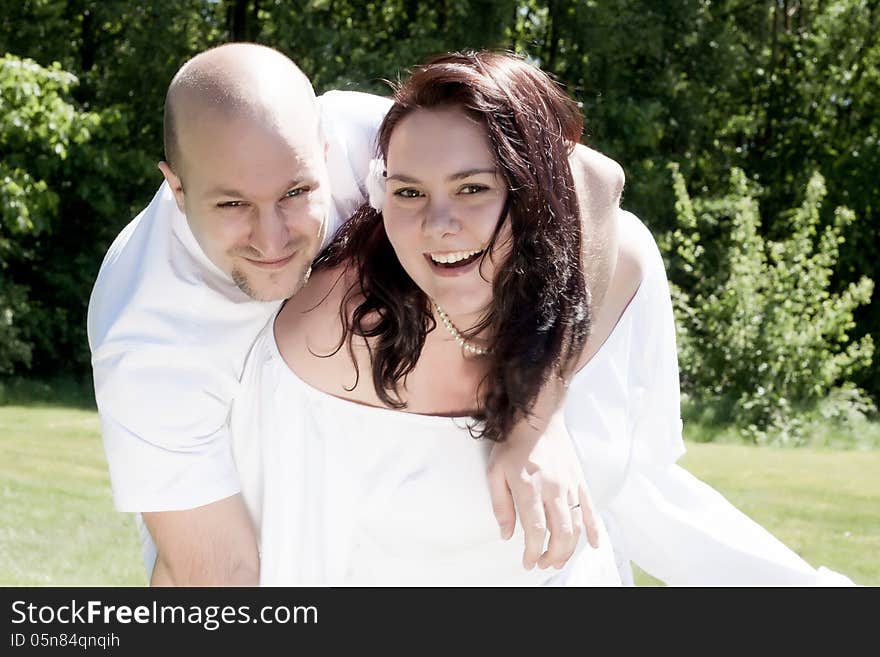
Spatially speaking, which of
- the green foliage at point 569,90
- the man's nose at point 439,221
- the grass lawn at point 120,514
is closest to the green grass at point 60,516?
the grass lawn at point 120,514

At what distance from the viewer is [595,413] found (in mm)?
3207

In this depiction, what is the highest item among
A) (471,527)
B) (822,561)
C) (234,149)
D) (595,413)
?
(234,149)

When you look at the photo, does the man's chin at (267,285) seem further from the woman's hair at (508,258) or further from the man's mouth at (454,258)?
the man's mouth at (454,258)

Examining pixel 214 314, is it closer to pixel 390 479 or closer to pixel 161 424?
pixel 161 424

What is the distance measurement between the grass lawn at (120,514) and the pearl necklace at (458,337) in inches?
136

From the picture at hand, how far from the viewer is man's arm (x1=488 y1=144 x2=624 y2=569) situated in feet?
9.36

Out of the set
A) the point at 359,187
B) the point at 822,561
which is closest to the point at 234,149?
the point at 359,187

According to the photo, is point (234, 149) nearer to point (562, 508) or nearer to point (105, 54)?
point (562, 508)

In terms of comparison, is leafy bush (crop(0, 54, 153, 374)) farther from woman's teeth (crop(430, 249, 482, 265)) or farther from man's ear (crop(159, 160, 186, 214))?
woman's teeth (crop(430, 249, 482, 265))

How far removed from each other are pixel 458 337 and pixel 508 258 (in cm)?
31

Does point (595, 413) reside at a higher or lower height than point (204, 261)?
lower

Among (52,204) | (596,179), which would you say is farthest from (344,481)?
(52,204)

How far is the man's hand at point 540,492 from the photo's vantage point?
2.85 m

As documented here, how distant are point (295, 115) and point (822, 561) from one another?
4.81 metres
